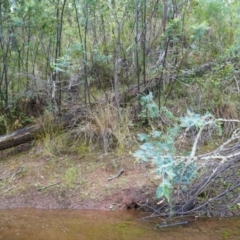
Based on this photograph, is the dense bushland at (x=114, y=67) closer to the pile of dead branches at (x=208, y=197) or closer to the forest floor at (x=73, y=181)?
the forest floor at (x=73, y=181)

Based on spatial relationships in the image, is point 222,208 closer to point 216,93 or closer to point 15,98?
point 216,93

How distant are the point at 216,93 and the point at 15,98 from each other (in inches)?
127

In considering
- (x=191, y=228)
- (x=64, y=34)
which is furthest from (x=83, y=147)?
(x=191, y=228)

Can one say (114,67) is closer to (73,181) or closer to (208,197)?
(73,181)

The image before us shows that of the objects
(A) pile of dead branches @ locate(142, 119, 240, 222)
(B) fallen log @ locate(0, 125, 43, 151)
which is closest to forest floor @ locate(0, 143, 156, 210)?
(B) fallen log @ locate(0, 125, 43, 151)

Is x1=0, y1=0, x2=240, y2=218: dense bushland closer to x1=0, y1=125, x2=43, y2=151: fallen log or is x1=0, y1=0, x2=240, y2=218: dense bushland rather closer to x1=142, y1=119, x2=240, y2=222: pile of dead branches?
x1=0, y1=125, x2=43, y2=151: fallen log

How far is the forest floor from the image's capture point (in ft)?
14.9

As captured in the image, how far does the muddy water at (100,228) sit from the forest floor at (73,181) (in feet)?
0.95

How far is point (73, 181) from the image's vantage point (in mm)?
4938

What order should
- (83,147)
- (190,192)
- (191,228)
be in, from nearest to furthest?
(191,228)
(190,192)
(83,147)

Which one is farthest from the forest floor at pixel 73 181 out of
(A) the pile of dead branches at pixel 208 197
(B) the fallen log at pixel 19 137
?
(A) the pile of dead branches at pixel 208 197

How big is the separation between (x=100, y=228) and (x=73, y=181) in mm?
1258

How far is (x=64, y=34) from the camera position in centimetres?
629

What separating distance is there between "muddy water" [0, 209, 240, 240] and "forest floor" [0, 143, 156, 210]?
29 centimetres
